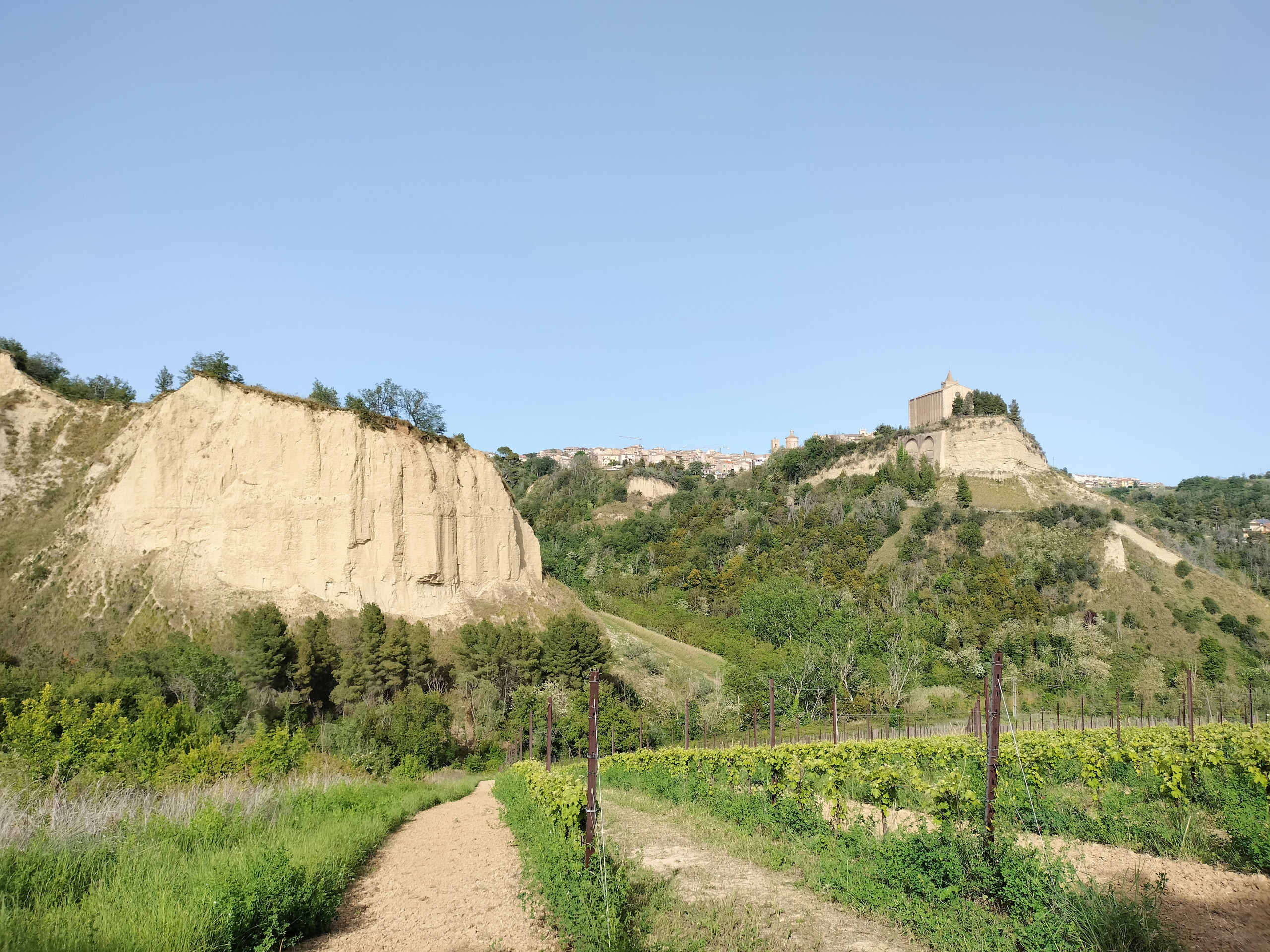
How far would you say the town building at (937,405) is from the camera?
9206 cm

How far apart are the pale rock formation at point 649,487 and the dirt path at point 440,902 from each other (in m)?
98.5

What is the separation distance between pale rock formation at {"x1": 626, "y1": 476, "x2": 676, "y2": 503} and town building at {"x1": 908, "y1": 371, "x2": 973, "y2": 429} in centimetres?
3575

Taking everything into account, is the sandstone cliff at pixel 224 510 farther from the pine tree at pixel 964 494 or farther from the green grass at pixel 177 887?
the pine tree at pixel 964 494

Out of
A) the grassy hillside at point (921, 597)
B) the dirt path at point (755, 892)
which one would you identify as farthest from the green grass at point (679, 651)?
the dirt path at point (755, 892)

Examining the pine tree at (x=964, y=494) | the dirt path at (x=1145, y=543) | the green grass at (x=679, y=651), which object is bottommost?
the green grass at (x=679, y=651)

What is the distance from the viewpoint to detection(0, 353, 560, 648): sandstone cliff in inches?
1540

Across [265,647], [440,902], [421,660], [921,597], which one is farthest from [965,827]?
[921,597]

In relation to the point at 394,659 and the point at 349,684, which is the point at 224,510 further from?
the point at 394,659

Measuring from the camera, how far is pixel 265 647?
34.7 m

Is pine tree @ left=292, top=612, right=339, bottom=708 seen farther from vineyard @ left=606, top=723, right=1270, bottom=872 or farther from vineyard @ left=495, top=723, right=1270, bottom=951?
vineyard @ left=606, top=723, right=1270, bottom=872

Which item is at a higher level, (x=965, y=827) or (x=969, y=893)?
(x=969, y=893)

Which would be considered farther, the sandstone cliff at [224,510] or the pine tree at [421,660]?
the sandstone cliff at [224,510]

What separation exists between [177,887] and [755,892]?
21.2 ft

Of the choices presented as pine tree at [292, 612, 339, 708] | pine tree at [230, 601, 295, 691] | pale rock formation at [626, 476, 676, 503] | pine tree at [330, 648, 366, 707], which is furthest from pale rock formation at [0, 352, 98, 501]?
pale rock formation at [626, 476, 676, 503]
